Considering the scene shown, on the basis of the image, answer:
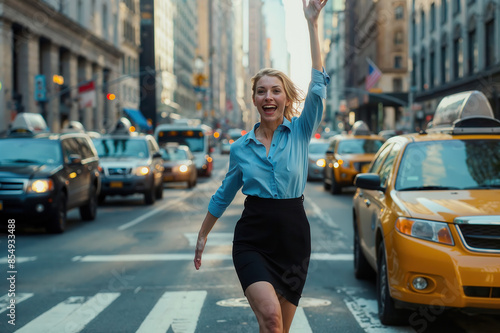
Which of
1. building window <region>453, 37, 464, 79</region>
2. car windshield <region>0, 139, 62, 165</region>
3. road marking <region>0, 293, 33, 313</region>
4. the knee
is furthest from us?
building window <region>453, 37, 464, 79</region>

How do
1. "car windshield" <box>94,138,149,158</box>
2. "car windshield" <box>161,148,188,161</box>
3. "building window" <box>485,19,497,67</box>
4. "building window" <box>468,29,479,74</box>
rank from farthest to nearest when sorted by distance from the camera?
"building window" <box>468,29,479,74</box> → "building window" <box>485,19,497,67</box> → "car windshield" <box>161,148,188,161</box> → "car windshield" <box>94,138,149,158</box>

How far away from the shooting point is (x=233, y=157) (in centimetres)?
432

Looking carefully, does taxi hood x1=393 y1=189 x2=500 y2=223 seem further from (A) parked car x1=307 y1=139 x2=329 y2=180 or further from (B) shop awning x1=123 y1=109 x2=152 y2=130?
(B) shop awning x1=123 y1=109 x2=152 y2=130

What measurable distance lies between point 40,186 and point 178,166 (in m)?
14.3

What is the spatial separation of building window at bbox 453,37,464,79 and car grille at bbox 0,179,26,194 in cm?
3409

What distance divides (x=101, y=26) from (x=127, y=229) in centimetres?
4616

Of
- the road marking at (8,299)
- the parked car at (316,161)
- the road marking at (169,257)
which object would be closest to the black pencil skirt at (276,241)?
the road marking at (8,299)

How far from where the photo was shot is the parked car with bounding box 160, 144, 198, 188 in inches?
1087

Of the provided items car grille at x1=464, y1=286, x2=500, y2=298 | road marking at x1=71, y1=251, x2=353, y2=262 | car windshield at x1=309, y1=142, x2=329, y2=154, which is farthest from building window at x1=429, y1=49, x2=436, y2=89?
car grille at x1=464, y1=286, x2=500, y2=298

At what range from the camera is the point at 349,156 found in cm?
2320

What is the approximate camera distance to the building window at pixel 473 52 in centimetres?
4044

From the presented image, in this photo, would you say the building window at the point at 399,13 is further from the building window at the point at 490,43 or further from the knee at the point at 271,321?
the knee at the point at 271,321

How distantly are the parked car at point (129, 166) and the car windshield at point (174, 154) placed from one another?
552 centimetres

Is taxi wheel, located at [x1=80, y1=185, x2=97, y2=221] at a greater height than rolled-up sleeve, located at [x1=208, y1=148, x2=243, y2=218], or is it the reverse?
rolled-up sleeve, located at [x1=208, y1=148, x2=243, y2=218]
